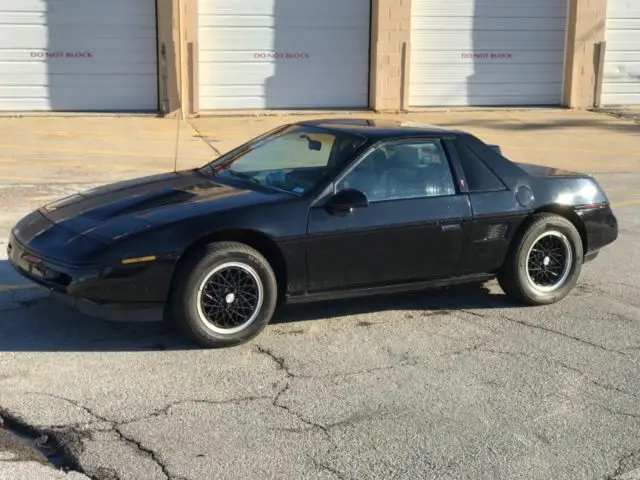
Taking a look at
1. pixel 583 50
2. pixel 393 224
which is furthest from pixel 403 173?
pixel 583 50

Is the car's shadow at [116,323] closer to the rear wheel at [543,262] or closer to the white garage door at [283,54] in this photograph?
the rear wheel at [543,262]

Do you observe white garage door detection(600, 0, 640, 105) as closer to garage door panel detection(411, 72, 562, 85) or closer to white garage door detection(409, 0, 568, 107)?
white garage door detection(409, 0, 568, 107)

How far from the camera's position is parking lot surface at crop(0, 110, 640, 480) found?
4172mm

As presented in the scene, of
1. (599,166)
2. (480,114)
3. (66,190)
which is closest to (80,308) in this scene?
(66,190)

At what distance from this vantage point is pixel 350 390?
→ 503 cm

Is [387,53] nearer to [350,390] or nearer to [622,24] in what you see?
[622,24]

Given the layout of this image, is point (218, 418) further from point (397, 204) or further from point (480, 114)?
point (480, 114)

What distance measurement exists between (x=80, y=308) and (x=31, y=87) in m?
13.9

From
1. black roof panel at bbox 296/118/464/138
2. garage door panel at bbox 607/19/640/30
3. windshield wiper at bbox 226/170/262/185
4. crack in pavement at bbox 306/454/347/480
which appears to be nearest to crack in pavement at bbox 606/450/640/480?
crack in pavement at bbox 306/454/347/480

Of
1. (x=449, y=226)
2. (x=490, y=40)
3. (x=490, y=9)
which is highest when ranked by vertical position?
(x=490, y=9)

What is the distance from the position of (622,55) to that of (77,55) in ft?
42.9

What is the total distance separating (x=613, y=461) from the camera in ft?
13.9

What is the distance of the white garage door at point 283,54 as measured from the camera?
18.9 meters

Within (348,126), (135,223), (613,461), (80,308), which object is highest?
(348,126)
